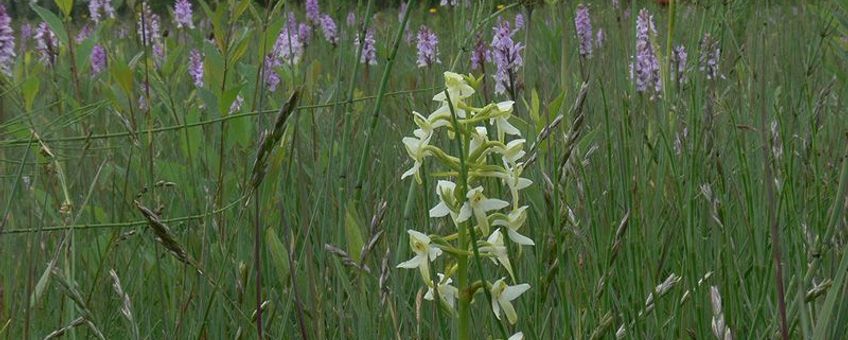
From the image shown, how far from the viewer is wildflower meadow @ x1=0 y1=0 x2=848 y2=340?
0.87m

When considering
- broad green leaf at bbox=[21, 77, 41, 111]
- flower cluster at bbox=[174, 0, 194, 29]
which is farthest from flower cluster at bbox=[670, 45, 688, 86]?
flower cluster at bbox=[174, 0, 194, 29]

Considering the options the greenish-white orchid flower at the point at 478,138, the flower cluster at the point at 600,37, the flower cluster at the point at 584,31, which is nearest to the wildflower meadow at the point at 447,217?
the greenish-white orchid flower at the point at 478,138

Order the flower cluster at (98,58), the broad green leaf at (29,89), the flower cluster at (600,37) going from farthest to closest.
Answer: the flower cluster at (600,37) → the flower cluster at (98,58) → the broad green leaf at (29,89)

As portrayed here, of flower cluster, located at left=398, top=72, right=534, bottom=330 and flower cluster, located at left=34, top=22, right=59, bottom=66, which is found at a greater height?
flower cluster, located at left=34, top=22, right=59, bottom=66

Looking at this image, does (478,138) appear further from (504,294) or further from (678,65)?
(678,65)

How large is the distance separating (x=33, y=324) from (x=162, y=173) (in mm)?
536

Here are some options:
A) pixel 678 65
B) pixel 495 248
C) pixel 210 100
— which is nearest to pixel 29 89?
pixel 210 100

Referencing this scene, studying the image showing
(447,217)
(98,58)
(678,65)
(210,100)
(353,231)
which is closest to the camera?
(353,231)

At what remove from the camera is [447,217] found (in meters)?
1.25

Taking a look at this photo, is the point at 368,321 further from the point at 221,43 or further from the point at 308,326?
the point at 221,43

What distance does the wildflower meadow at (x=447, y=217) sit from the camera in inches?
34.3

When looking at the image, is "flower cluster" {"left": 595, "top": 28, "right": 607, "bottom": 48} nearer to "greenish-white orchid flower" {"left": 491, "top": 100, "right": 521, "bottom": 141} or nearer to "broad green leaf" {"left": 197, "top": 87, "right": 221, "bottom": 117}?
"broad green leaf" {"left": 197, "top": 87, "right": 221, "bottom": 117}

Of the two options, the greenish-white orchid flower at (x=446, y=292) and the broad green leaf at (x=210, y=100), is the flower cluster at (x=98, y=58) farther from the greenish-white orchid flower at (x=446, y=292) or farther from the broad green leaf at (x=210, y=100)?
the greenish-white orchid flower at (x=446, y=292)

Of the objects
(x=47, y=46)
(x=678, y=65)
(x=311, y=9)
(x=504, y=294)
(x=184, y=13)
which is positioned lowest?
(x=504, y=294)
